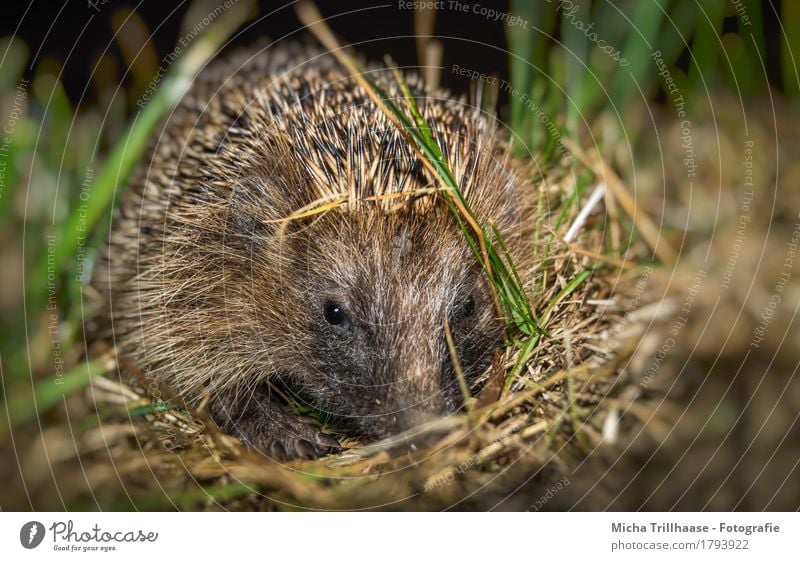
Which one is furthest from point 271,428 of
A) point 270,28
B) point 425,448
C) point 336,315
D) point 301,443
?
point 270,28

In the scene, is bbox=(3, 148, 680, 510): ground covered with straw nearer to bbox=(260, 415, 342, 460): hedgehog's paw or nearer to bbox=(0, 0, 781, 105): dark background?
bbox=(260, 415, 342, 460): hedgehog's paw

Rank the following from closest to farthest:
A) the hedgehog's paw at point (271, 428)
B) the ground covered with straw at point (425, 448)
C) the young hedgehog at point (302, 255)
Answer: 1. the ground covered with straw at point (425, 448)
2. the young hedgehog at point (302, 255)
3. the hedgehog's paw at point (271, 428)

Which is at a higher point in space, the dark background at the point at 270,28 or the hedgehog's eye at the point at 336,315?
the dark background at the point at 270,28

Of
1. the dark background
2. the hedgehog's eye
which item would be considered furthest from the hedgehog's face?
the dark background

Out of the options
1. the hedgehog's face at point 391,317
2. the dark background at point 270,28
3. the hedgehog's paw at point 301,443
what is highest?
the dark background at point 270,28

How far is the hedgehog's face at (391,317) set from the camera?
144 cm

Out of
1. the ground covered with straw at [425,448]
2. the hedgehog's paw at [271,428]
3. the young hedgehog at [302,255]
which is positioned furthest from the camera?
the hedgehog's paw at [271,428]

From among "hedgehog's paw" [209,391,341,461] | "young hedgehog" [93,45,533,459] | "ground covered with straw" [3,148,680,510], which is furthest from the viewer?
"hedgehog's paw" [209,391,341,461]

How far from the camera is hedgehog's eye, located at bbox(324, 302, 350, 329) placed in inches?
59.9

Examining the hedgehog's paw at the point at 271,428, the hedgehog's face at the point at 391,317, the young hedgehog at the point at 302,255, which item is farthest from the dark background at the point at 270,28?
the hedgehog's paw at the point at 271,428

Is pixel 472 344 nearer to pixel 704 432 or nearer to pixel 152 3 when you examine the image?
pixel 704 432

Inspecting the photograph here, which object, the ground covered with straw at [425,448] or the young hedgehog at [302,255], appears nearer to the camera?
the ground covered with straw at [425,448]

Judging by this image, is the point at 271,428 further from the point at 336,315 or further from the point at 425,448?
the point at 425,448

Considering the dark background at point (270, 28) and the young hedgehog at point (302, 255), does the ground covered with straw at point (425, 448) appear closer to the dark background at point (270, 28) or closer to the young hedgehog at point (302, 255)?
the young hedgehog at point (302, 255)
